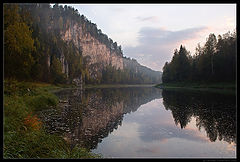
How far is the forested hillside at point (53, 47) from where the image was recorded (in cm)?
2367

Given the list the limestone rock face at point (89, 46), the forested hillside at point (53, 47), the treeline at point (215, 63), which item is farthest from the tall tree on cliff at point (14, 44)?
the limestone rock face at point (89, 46)

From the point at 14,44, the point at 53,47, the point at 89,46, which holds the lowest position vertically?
the point at 14,44

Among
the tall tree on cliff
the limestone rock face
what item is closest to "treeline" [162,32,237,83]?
the tall tree on cliff

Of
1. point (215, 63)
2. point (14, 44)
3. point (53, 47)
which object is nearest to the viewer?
point (14, 44)

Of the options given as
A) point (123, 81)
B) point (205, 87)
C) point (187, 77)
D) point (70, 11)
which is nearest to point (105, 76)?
point (123, 81)

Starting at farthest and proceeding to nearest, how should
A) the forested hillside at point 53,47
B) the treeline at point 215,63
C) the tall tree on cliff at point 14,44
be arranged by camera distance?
the treeline at point 215,63, the forested hillside at point 53,47, the tall tree on cliff at point 14,44

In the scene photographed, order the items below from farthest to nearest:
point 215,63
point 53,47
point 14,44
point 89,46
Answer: point 89,46, point 53,47, point 215,63, point 14,44

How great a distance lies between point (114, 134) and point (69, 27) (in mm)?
159232

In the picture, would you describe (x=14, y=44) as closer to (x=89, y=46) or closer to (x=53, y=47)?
(x=53, y=47)

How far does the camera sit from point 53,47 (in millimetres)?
86562

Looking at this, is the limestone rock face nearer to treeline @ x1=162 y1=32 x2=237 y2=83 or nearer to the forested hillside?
the forested hillside

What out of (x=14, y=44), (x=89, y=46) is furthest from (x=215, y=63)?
(x=89, y=46)

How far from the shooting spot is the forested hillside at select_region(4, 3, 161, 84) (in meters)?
23.7

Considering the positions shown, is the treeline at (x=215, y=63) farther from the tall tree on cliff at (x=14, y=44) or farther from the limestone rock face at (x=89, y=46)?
the limestone rock face at (x=89, y=46)
